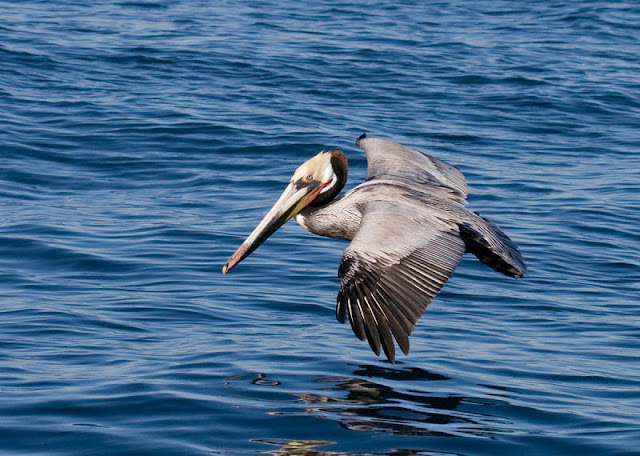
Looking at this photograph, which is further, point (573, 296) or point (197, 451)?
point (573, 296)

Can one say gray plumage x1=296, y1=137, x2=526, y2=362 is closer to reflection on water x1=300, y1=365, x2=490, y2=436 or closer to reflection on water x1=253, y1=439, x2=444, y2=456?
reflection on water x1=300, y1=365, x2=490, y2=436

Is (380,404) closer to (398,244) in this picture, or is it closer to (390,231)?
(398,244)

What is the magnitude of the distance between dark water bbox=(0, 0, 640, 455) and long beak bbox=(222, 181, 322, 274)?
58 centimetres

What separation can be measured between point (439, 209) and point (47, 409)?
120 inches

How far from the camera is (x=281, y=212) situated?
8.02m

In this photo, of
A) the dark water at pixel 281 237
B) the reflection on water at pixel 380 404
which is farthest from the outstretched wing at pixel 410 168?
the reflection on water at pixel 380 404

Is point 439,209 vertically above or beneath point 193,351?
above

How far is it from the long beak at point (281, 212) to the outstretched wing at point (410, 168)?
705mm

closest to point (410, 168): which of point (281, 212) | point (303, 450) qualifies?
point (281, 212)

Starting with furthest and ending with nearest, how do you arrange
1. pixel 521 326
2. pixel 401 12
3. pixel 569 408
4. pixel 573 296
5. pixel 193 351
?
pixel 401 12 → pixel 573 296 → pixel 521 326 → pixel 193 351 → pixel 569 408

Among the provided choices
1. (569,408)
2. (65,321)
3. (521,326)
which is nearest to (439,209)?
(521,326)

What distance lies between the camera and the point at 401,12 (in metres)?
23.3

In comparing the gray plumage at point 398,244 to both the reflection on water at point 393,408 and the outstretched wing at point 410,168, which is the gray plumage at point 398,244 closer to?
the outstretched wing at point 410,168

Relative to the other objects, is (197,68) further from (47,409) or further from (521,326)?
(47,409)
